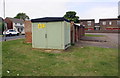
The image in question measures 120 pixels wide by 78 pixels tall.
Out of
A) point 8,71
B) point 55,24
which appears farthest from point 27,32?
point 8,71

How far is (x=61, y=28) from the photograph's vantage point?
8.21m

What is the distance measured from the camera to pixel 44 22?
8641 mm

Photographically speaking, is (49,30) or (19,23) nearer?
(49,30)

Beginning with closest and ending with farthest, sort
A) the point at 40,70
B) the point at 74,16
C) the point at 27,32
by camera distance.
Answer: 1. the point at 40,70
2. the point at 27,32
3. the point at 74,16

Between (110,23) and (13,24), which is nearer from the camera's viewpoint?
(13,24)

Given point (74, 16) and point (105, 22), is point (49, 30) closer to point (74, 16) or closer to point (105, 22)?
point (74, 16)

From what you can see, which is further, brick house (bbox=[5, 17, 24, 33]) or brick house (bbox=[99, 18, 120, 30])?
brick house (bbox=[99, 18, 120, 30])

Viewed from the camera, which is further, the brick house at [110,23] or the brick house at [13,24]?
the brick house at [110,23]

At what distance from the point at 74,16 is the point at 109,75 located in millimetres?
50588

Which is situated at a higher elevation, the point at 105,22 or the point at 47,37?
the point at 105,22

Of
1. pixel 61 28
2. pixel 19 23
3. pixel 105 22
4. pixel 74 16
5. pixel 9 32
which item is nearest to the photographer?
pixel 61 28

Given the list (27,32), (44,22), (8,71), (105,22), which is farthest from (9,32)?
(105,22)

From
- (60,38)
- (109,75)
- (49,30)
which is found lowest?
(109,75)

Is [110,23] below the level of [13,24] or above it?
above
